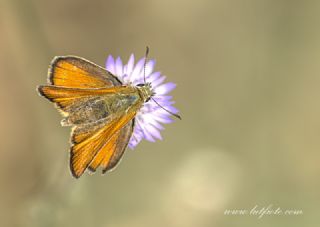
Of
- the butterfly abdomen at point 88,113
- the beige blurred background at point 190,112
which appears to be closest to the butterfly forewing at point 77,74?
the butterfly abdomen at point 88,113

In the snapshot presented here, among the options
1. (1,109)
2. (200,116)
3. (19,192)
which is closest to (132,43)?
(200,116)

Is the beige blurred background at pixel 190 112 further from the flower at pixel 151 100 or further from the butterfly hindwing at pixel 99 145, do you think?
the butterfly hindwing at pixel 99 145

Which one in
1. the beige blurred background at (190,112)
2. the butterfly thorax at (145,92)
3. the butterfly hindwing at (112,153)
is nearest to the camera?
the butterfly hindwing at (112,153)

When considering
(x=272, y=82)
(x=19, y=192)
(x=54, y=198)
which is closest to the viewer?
(x=54, y=198)

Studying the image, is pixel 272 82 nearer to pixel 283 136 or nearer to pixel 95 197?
pixel 283 136

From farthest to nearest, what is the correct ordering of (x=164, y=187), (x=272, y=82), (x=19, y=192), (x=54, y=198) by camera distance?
1. (x=272, y=82)
2. (x=164, y=187)
3. (x=19, y=192)
4. (x=54, y=198)

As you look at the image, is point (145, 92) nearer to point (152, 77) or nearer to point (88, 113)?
point (88, 113)
